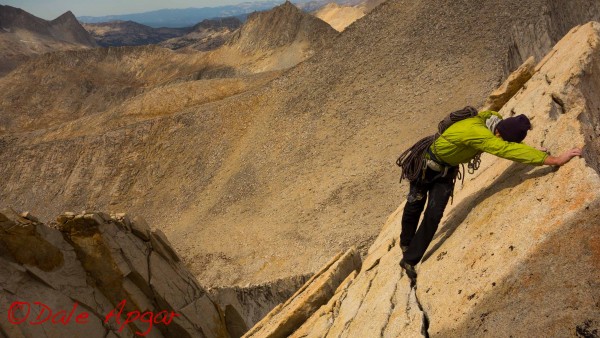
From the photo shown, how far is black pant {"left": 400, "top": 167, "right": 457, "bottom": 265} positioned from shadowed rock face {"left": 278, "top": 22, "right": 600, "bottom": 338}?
0.93ft

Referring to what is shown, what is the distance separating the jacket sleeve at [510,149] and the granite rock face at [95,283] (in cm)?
1106

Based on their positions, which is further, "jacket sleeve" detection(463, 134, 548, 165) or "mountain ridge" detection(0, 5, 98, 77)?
"mountain ridge" detection(0, 5, 98, 77)

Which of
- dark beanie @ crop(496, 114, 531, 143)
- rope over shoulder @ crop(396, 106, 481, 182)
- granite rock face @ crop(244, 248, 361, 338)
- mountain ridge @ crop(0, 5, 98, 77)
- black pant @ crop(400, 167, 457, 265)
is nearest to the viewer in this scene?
dark beanie @ crop(496, 114, 531, 143)

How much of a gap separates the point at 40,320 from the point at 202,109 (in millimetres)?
21202

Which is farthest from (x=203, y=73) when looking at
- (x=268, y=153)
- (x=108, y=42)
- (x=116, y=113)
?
(x=108, y=42)

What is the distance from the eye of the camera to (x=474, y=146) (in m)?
6.00

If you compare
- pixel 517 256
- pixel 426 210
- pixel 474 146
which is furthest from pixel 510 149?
pixel 426 210

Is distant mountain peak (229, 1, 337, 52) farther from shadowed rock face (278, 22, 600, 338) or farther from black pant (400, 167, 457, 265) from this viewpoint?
black pant (400, 167, 457, 265)

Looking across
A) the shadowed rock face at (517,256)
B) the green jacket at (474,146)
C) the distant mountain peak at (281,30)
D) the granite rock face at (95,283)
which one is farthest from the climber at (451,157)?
the distant mountain peak at (281,30)

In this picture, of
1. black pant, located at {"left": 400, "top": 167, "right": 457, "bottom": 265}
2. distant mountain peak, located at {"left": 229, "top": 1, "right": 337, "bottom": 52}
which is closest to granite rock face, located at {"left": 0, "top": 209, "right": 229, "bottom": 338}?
black pant, located at {"left": 400, "top": 167, "right": 457, "bottom": 265}

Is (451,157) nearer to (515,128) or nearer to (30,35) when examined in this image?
(515,128)

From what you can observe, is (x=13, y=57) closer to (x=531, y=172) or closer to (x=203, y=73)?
(x=203, y=73)

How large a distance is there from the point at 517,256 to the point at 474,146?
1.55 meters

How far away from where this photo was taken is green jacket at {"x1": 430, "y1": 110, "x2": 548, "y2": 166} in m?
5.62
